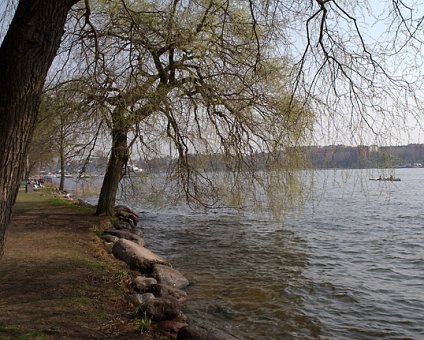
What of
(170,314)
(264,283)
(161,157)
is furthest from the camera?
(161,157)

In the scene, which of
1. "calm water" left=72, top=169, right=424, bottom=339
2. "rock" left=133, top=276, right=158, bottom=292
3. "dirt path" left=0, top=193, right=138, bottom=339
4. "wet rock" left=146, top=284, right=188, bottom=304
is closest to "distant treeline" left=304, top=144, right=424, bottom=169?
"calm water" left=72, top=169, right=424, bottom=339

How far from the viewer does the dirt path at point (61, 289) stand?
4.95 metres

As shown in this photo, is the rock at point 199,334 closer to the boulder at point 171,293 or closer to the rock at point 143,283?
the boulder at point 171,293

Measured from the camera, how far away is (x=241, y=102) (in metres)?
10.5

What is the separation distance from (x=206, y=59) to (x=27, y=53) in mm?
8206

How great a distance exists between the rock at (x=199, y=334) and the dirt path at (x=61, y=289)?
568 millimetres

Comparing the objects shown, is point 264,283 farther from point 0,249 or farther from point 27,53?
point 27,53

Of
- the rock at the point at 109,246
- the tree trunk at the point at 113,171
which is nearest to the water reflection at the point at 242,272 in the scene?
the rock at the point at 109,246

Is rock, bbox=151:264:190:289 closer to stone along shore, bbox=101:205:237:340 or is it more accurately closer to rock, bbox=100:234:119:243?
stone along shore, bbox=101:205:237:340

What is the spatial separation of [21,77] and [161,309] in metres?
3.72

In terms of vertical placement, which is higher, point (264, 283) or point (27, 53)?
point (27, 53)

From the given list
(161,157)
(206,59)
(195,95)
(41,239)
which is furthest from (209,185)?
(41,239)

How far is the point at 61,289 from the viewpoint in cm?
639

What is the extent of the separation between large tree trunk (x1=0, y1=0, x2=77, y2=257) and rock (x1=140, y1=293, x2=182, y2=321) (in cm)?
276
